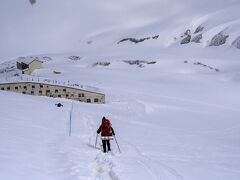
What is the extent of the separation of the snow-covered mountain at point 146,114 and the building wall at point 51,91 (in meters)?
3.90

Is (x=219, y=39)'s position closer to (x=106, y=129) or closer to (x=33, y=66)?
(x=33, y=66)

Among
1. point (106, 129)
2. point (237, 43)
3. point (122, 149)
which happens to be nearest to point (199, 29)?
point (237, 43)

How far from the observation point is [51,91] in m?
73.0

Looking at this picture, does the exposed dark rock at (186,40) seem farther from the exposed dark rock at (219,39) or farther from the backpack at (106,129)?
the backpack at (106,129)

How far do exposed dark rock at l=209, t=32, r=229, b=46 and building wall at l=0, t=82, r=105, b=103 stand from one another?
8849 centimetres

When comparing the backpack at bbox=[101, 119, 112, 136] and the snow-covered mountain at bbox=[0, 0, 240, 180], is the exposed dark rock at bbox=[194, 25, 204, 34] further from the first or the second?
the backpack at bbox=[101, 119, 112, 136]

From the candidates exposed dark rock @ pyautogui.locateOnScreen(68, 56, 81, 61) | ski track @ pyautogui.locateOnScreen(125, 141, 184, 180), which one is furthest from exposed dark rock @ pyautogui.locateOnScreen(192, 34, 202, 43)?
ski track @ pyautogui.locateOnScreen(125, 141, 184, 180)

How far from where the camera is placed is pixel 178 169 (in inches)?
671

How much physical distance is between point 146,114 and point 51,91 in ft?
81.9

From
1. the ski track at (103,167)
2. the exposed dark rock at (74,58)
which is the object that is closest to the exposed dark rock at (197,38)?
the exposed dark rock at (74,58)

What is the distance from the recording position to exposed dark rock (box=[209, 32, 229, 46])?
146000mm

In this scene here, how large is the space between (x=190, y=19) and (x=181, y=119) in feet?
489

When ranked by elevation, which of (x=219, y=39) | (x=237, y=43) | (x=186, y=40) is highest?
(x=186, y=40)

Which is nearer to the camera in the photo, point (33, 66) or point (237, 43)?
point (33, 66)
